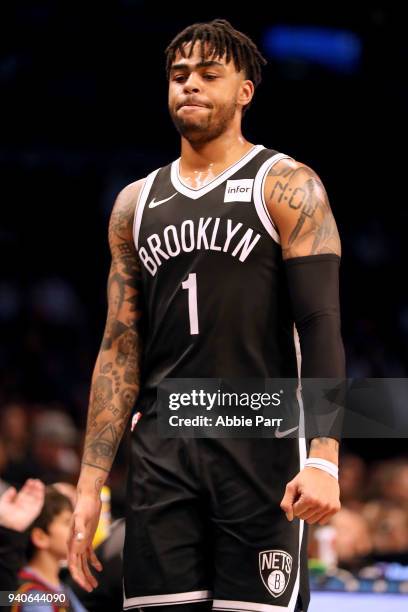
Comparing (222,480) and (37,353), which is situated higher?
(37,353)

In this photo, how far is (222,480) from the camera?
263 cm

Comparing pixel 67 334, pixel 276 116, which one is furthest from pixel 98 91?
pixel 67 334

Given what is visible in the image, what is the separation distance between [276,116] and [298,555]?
7.23 m

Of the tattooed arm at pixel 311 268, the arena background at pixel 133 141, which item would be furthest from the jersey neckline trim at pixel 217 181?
the arena background at pixel 133 141

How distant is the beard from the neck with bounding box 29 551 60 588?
1697mm

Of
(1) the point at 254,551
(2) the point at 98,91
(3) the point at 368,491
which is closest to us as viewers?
(1) the point at 254,551

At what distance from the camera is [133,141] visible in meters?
9.61

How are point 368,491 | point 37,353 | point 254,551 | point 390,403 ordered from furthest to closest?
point 37,353 → point 368,491 → point 390,403 → point 254,551

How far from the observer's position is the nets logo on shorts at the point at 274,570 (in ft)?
8.39

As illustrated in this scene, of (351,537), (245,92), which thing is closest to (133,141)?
(351,537)

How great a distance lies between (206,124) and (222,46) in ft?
0.74

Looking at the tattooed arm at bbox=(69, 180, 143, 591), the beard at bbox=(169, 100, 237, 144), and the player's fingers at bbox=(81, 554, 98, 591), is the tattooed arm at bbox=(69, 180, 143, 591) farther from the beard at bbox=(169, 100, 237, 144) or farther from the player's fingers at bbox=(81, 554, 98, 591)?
the beard at bbox=(169, 100, 237, 144)

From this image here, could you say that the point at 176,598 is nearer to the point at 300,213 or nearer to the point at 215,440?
the point at 215,440

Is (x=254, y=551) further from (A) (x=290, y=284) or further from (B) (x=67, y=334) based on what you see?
(B) (x=67, y=334)
